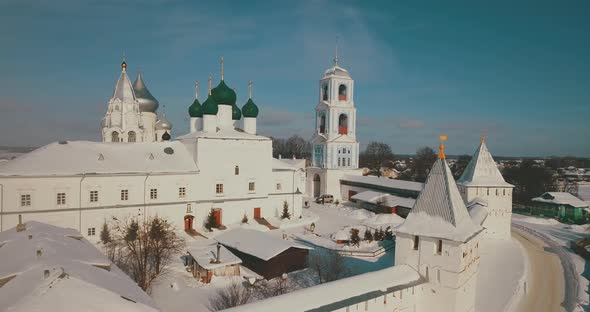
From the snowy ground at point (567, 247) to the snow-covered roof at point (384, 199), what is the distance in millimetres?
8949

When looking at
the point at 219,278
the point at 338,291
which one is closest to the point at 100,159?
the point at 219,278

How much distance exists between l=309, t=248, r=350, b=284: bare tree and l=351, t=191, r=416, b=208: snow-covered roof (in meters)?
11.6

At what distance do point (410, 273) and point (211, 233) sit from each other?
16.2 metres

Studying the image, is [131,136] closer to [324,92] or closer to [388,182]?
[324,92]

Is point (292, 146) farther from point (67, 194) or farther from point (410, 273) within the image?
point (410, 273)

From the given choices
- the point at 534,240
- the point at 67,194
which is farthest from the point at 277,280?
the point at 534,240

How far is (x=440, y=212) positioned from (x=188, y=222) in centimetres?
1819

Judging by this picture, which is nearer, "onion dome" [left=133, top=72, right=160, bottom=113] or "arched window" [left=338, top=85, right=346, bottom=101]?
"onion dome" [left=133, top=72, right=160, bottom=113]

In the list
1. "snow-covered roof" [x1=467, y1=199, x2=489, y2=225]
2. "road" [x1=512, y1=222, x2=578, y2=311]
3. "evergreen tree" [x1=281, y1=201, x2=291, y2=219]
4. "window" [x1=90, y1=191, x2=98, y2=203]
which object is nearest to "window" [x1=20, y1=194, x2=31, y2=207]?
"window" [x1=90, y1=191, x2=98, y2=203]

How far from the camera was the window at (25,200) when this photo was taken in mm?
20058

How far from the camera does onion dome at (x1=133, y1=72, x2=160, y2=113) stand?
3291 centimetres

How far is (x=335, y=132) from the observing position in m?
39.9

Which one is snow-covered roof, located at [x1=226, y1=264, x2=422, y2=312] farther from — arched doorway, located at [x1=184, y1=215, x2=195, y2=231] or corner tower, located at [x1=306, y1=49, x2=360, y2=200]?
corner tower, located at [x1=306, y1=49, x2=360, y2=200]

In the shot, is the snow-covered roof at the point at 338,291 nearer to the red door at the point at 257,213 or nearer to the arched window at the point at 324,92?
the red door at the point at 257,213
